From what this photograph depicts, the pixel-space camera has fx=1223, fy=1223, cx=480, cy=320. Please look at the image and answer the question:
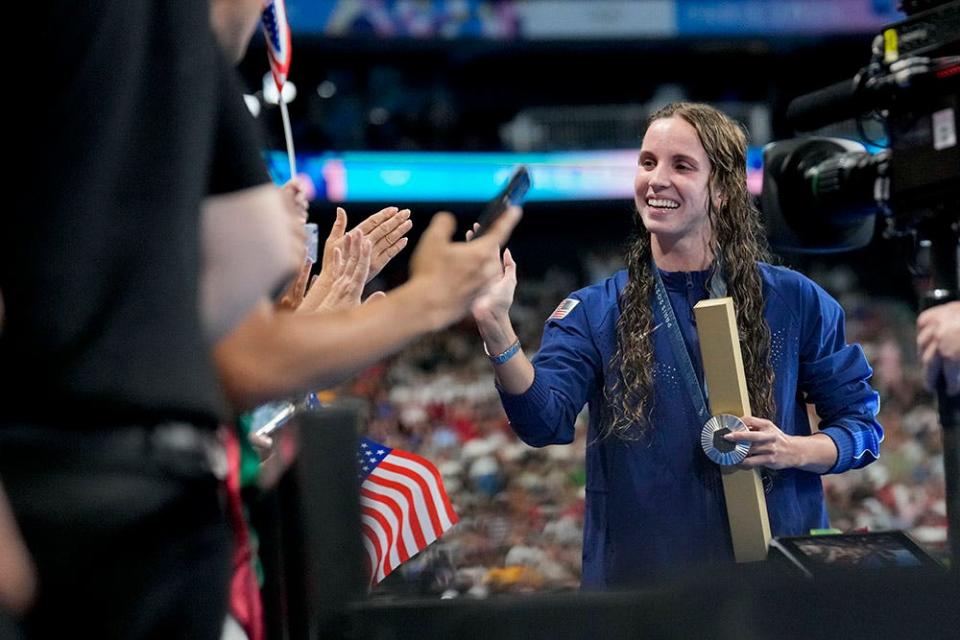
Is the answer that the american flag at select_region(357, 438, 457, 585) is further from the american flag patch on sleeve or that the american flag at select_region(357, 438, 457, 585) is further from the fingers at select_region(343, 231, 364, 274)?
the american flag patch on sleeve

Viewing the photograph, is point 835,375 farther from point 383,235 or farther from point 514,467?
point 514,467

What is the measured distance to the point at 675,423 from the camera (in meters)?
2.80

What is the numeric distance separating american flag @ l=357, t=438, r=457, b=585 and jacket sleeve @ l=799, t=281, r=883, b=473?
0.93m

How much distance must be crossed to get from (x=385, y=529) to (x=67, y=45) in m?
1.62

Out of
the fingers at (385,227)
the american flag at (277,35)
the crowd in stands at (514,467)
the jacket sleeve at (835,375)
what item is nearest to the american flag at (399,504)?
the fingers at (385,227)

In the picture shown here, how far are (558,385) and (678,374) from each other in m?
0.28

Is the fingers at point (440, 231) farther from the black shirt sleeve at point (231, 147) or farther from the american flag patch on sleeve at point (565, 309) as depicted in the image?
the american flag patch on sleeve at point (565, 309)

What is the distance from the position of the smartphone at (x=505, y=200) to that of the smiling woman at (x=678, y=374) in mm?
1206

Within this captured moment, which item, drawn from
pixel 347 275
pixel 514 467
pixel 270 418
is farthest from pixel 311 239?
pixel 514 467

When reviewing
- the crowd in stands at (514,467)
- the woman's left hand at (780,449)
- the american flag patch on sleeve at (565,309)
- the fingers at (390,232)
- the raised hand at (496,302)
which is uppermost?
the fingers at (390,232)

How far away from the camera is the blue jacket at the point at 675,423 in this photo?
9.11 feet

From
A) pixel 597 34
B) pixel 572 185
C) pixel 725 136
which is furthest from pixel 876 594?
pixel 597 34

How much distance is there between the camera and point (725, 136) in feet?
9.86

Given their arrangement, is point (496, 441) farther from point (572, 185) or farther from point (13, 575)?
point (13, 575)
